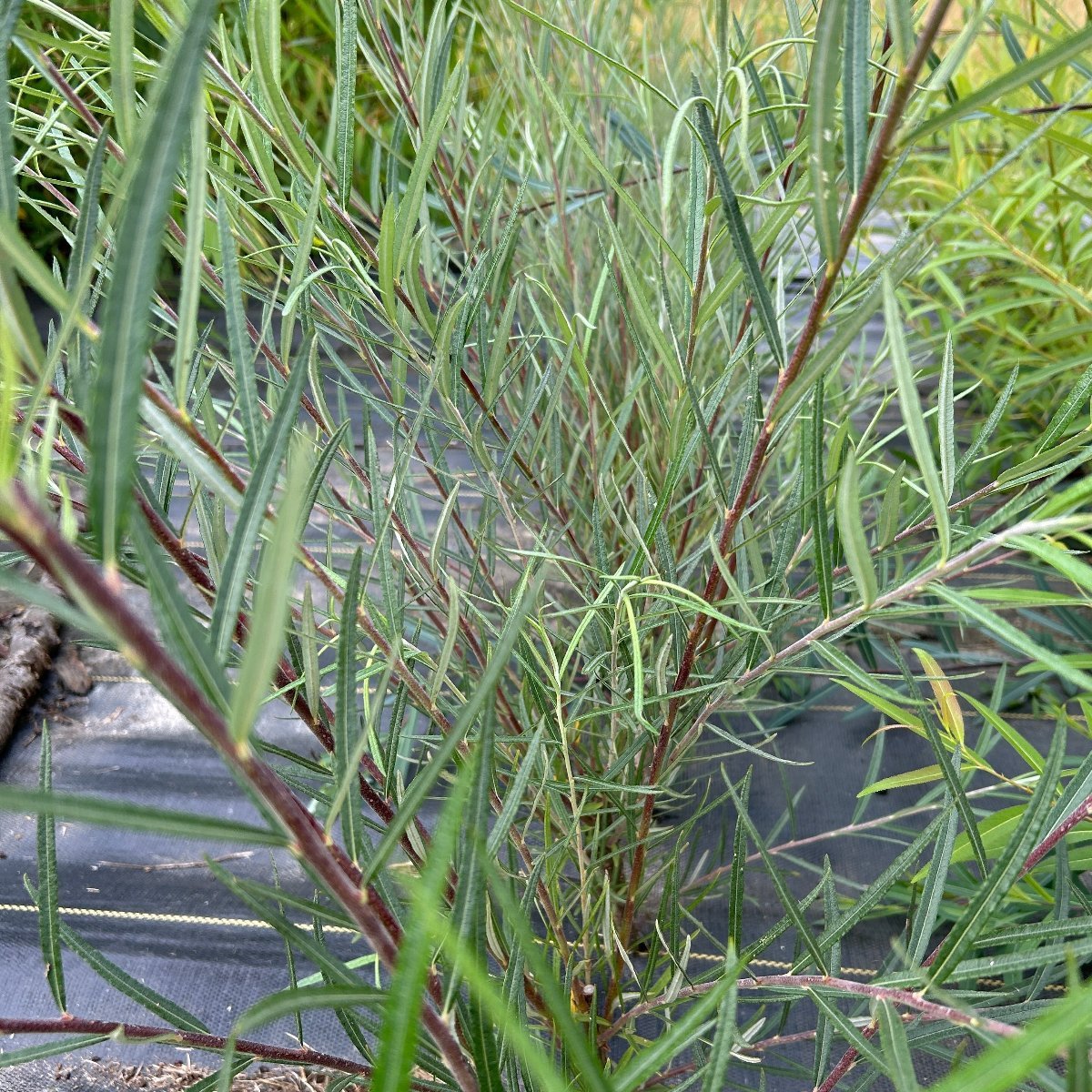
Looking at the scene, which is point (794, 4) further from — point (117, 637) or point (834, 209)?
point (117, 637)

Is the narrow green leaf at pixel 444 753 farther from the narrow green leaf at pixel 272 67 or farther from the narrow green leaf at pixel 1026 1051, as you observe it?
the narrow green leaf at pixel 272 67

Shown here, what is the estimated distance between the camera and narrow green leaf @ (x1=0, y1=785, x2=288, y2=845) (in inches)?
6.8

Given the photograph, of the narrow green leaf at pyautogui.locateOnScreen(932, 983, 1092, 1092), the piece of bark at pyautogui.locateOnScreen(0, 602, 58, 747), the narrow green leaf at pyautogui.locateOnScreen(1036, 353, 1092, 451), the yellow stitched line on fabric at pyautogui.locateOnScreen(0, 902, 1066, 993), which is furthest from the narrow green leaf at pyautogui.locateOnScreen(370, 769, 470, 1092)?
the piece of bark at pyautogui.locateOnScreen(0, 602, 58, 747)

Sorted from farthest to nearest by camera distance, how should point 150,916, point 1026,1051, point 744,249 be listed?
point 150,916, point 744,249, point 1026,1051

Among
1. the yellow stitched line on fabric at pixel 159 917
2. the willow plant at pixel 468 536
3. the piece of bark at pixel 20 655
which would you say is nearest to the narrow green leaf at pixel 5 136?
the willow plant at pixel 468 536

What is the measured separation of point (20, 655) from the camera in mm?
1200

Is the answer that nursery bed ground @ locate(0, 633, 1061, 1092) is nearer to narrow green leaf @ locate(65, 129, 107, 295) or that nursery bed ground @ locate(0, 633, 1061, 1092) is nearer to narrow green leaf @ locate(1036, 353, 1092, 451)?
narrow green leaf @ locate(1036, 353, 1092, 451)

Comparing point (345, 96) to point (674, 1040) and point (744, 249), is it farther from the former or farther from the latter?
point (674, 1040)

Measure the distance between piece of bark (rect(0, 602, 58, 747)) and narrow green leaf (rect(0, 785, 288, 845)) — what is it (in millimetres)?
1125

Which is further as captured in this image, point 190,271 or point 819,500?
point 819,500

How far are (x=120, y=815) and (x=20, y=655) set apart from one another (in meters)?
1.20

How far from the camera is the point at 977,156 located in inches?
66.3

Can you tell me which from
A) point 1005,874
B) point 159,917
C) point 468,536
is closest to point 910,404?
point 1005,874

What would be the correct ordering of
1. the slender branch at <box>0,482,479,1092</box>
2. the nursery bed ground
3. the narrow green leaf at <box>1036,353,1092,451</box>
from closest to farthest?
the slender branch at <box>0,482,479,1092</box> → the narrow green leaf at <box>1036,353,1092,451</box> → the nursery bed ground
